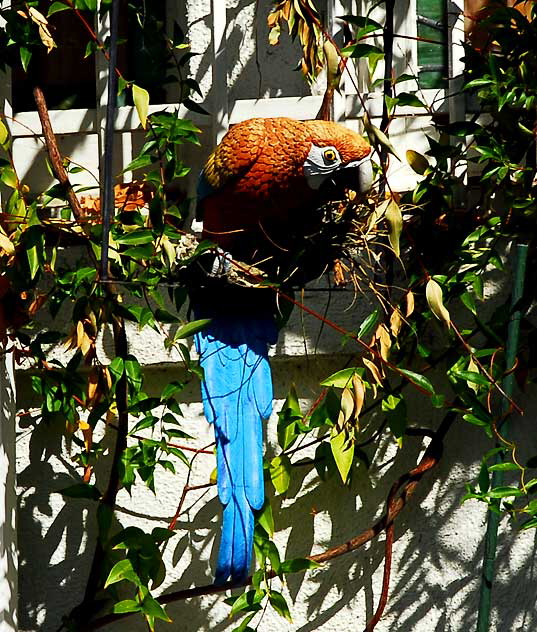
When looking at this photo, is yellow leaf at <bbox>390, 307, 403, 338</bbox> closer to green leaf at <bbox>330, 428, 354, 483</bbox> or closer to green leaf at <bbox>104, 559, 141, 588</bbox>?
green leaf at <bbox>330, 428, 354, 483</bbox>

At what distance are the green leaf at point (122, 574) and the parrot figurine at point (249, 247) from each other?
0.25 metres

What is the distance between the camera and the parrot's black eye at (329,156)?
125 inches

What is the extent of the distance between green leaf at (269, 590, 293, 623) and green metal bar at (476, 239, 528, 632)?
53 centimetres

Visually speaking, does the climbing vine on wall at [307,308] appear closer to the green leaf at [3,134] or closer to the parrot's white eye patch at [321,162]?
the green leaf at [3,134]

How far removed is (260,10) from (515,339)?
1.29 m

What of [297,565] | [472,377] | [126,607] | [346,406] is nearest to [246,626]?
[297,565]

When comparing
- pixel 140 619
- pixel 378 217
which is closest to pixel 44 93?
pixel 378 217

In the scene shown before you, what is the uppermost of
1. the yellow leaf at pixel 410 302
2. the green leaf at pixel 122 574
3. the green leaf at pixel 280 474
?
the yellow leaf at pixel 410 302

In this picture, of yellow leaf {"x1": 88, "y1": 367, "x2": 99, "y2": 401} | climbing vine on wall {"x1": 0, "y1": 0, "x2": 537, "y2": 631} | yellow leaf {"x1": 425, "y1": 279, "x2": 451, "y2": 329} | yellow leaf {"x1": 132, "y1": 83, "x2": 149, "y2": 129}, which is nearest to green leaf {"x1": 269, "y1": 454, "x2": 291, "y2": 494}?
climbing vine on wall {"x1": 0, "y1": 0, "x2": 537, "y2": 631}

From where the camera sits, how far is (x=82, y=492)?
3514mm

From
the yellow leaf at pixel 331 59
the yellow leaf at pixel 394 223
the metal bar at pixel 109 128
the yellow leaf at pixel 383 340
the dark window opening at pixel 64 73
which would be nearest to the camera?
the metal bar at pixel 109 128

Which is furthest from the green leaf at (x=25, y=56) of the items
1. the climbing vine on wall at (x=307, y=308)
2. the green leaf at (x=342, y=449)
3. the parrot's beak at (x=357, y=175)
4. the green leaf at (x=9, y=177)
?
the green leaf at (x=342, y=449)

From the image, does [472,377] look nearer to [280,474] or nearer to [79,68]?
[280,474]

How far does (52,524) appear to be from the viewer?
377cm
